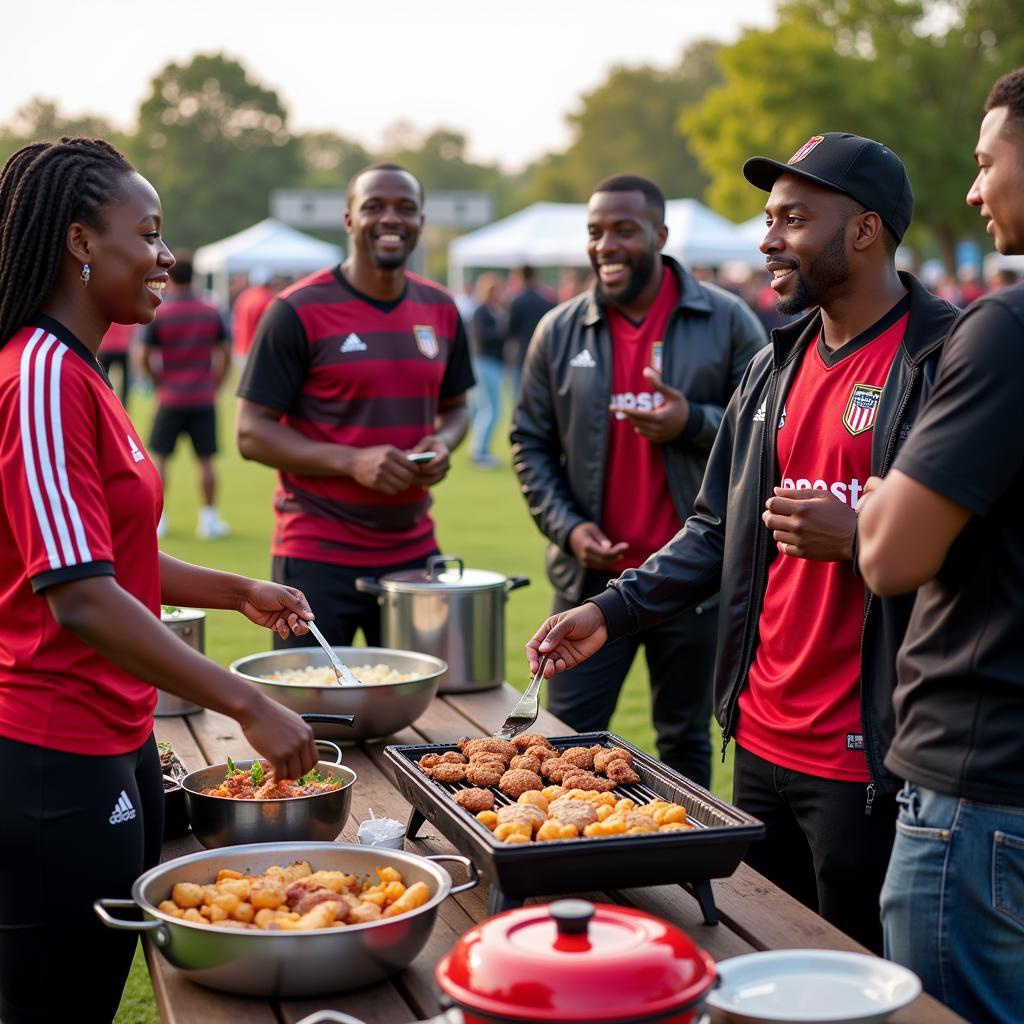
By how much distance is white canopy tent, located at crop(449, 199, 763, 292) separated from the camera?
23.8m

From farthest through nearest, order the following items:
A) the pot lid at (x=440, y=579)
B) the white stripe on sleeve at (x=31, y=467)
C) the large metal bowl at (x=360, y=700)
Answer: the pot lid at (x=440, y=579) < the large metal bowl at (x=360, y=700) < the white stripe on sleeve at (x=31, y=467)

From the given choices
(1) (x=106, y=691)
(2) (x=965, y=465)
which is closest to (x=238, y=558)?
(1) (x=106, y=691)

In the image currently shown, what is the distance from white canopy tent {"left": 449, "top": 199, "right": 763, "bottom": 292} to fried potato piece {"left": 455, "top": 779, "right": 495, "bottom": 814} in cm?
2071

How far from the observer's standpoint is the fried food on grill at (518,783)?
286 centimetres

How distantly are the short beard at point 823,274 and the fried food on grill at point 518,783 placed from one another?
1.24 m

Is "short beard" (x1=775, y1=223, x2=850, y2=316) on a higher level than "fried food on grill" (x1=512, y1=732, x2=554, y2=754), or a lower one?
higher

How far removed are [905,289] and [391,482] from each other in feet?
6.90

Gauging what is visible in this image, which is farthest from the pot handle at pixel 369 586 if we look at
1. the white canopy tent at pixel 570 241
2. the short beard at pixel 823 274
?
the white canopy tent at pixel 570 241

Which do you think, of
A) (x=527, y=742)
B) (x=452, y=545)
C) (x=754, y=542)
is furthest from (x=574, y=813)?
(x=452, y=545)

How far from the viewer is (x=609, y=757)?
300cm

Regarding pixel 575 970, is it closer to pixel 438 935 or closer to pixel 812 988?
Result: pixel 812 988

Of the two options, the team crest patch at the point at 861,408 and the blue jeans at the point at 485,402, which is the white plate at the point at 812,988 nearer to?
the team crest patch at the point at 861,408

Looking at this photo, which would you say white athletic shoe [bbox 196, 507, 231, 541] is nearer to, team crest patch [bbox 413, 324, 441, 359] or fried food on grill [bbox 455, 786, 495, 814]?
team crest patch [bbox 413, 324, 441, 359]

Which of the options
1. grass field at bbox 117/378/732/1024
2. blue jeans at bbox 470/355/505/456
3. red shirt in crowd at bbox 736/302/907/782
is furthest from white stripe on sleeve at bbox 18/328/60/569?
blue jeans at bbox 470/355/505/456
